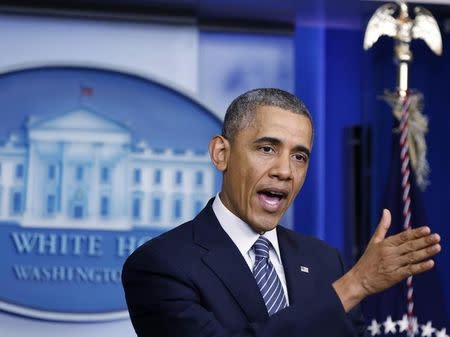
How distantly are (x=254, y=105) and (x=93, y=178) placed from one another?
2.32 metres

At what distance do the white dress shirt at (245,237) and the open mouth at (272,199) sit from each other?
92 mm

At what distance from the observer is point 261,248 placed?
180cm

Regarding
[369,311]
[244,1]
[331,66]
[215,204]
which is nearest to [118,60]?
[244,1]

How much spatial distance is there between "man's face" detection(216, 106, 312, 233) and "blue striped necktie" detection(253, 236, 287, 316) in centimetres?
4

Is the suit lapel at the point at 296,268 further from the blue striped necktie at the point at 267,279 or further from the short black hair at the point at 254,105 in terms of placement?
the short black hair at the point at 254,105

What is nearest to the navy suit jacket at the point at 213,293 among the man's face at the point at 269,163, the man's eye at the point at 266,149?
the man's face at the point at 269,163

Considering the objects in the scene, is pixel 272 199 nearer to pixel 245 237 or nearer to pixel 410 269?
pixel 245 237

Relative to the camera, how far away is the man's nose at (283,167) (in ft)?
5.61

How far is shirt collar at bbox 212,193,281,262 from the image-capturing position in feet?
5.89

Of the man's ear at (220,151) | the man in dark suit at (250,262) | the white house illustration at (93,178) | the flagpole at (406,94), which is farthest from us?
the white house illustration at (93,178)

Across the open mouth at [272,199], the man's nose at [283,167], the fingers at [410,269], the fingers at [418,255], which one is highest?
the man's nose at [283,167]

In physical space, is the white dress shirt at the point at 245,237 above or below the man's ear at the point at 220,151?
below

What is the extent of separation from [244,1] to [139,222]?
1.21 meters

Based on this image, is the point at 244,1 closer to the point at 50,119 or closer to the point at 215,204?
the point at 50,119
